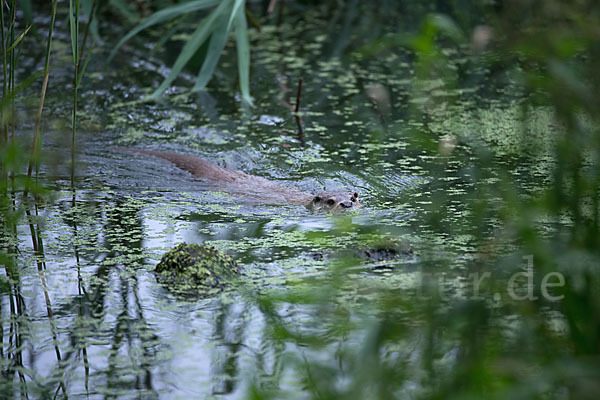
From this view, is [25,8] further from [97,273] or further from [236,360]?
[236,360]

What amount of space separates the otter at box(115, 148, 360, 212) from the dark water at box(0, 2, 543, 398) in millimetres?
103

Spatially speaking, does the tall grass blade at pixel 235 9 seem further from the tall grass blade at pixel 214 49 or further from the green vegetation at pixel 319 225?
the tall grass blade at pixel 214 49

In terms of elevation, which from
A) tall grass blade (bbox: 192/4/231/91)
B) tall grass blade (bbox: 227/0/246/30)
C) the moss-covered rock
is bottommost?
the moss-covered rock

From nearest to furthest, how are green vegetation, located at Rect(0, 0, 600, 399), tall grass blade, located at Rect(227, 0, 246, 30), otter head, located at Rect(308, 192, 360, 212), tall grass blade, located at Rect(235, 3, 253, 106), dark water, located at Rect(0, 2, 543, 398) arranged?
green vegetation, located at Rect(0, 0, 600, 399), dark water, located at Rect(0, 2, 543, 398), otter head, located at Rect(308, 192, 360, 212), tall grass blade, located at Rect(227, 0, 246, 30), tall grass blade, located at Rect(235, 3, 253, 106)

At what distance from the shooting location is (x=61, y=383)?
2.85 metres

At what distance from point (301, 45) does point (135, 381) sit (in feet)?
23.6

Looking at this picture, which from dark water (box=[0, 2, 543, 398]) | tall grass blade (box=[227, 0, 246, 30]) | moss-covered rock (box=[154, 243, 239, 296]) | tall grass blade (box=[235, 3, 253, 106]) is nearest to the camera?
dark water (box=[0, 2, 543, 398])

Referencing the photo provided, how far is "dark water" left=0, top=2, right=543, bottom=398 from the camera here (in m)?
3.00

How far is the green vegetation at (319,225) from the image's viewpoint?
1978 mm

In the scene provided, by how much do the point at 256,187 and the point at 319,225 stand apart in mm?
921

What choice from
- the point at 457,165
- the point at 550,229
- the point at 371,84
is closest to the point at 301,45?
the point at 371,84

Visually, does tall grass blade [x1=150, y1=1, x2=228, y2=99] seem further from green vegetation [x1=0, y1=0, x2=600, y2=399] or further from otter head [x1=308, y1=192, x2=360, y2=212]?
otter head [x1=308, y1=192, x2=360, y2=212]

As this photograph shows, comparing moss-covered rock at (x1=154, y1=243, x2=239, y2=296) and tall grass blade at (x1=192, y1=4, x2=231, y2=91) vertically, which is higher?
tall grass blade at (x1=192, y1=4, x2=231, y2=91)

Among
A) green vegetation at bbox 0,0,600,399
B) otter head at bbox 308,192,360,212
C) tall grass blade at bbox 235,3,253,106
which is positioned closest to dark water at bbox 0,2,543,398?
green vegetation at bbox 0,0,600,399
